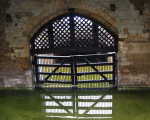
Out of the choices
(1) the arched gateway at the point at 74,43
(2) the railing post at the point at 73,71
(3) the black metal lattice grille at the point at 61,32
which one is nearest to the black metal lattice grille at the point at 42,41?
(1) the arched gateway at the point at 74,43

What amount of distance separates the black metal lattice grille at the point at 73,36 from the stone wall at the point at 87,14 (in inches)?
9.5

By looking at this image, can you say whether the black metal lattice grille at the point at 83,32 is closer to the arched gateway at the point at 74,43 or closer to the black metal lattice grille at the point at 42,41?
the arched gateway at the point at 74,43

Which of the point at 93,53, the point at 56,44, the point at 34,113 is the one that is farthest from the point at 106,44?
the point at 34,113

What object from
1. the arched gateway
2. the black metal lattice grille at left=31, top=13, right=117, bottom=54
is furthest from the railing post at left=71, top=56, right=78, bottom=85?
the black metal lattice grille at left=31, top=13, right=117, bottom=54

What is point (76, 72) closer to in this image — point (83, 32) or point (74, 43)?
point (74, 43)

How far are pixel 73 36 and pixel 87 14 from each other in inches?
30.9

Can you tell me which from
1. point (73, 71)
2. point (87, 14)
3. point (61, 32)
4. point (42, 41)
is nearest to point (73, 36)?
point (61, 32)

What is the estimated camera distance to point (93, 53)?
861 centimetres

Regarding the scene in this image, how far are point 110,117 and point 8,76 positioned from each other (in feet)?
10.9

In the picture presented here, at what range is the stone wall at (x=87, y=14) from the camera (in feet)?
24.2

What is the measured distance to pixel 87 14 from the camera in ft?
24.9

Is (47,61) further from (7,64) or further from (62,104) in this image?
(62,104)

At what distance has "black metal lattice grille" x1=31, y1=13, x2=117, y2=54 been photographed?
783 cm

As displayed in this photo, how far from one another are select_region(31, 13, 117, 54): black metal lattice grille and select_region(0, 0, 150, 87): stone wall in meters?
0.24
